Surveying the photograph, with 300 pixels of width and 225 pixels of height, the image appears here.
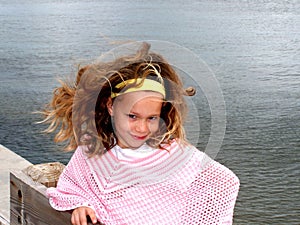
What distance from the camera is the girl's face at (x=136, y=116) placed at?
6.18 feet

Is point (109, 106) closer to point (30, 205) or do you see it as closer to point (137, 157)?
point (137, 157)

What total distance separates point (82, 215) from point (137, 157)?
0.22 meters

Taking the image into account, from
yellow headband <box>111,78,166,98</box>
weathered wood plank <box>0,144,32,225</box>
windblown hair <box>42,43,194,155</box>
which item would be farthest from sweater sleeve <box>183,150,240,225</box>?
weathered wood plank <box>0,144,32,225</box>

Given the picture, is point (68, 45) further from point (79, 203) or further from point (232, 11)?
point (79, 203)

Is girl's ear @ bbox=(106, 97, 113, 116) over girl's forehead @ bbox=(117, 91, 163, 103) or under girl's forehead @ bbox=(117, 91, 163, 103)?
under

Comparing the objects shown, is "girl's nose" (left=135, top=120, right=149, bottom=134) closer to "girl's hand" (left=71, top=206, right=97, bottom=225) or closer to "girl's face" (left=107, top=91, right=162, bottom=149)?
"girl's face" (left=107, top=91, right=162, bottom=149)

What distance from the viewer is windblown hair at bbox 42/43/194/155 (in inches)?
75.6

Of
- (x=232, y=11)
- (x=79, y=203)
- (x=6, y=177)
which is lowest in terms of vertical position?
(x=232, y=11)

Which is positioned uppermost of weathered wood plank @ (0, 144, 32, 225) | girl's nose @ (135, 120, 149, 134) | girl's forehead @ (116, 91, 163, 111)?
girl's forehead @ (116, 91, 163, 111)

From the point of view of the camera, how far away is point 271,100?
8.76m

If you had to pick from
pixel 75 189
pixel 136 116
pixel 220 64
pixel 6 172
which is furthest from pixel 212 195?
pixel 220 64

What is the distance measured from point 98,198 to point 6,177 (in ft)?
7.56

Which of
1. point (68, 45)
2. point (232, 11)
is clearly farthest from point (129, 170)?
point (232, 11)

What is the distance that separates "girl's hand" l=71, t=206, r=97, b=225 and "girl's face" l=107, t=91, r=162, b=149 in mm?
210
